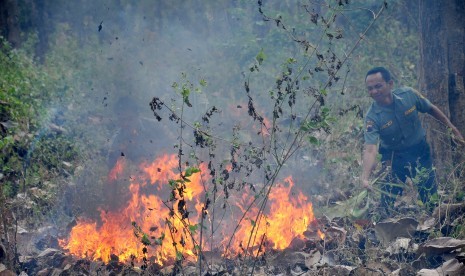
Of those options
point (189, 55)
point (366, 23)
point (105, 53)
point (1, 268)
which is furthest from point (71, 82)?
point (1, 268)

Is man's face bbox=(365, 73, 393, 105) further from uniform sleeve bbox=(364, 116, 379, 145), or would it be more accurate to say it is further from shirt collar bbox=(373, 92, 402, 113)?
uniform sleeve bbox=(364, 116, 379, 145)

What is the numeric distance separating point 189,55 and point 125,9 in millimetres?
4048

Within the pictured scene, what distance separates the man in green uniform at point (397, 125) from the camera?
19.5ft

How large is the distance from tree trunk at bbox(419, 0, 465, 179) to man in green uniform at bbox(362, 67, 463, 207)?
8.7 inches

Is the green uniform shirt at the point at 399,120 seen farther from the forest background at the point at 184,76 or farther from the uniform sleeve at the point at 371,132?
the forest background at the point at 184,76

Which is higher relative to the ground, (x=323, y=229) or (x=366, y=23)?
(x=366, y=23)

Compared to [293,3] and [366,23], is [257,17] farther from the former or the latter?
[366,23]

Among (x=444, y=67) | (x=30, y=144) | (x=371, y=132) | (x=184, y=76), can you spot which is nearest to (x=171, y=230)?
(x=184, y=76)

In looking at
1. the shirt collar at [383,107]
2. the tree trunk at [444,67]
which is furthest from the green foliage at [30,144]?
the tree trunk at [444,67]

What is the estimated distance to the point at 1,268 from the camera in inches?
165

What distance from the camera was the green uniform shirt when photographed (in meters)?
6.04

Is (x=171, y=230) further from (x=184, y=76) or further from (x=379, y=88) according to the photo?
(x=379, y=88)

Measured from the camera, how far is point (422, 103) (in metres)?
6.02

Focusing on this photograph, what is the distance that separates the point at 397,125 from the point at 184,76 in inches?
146
